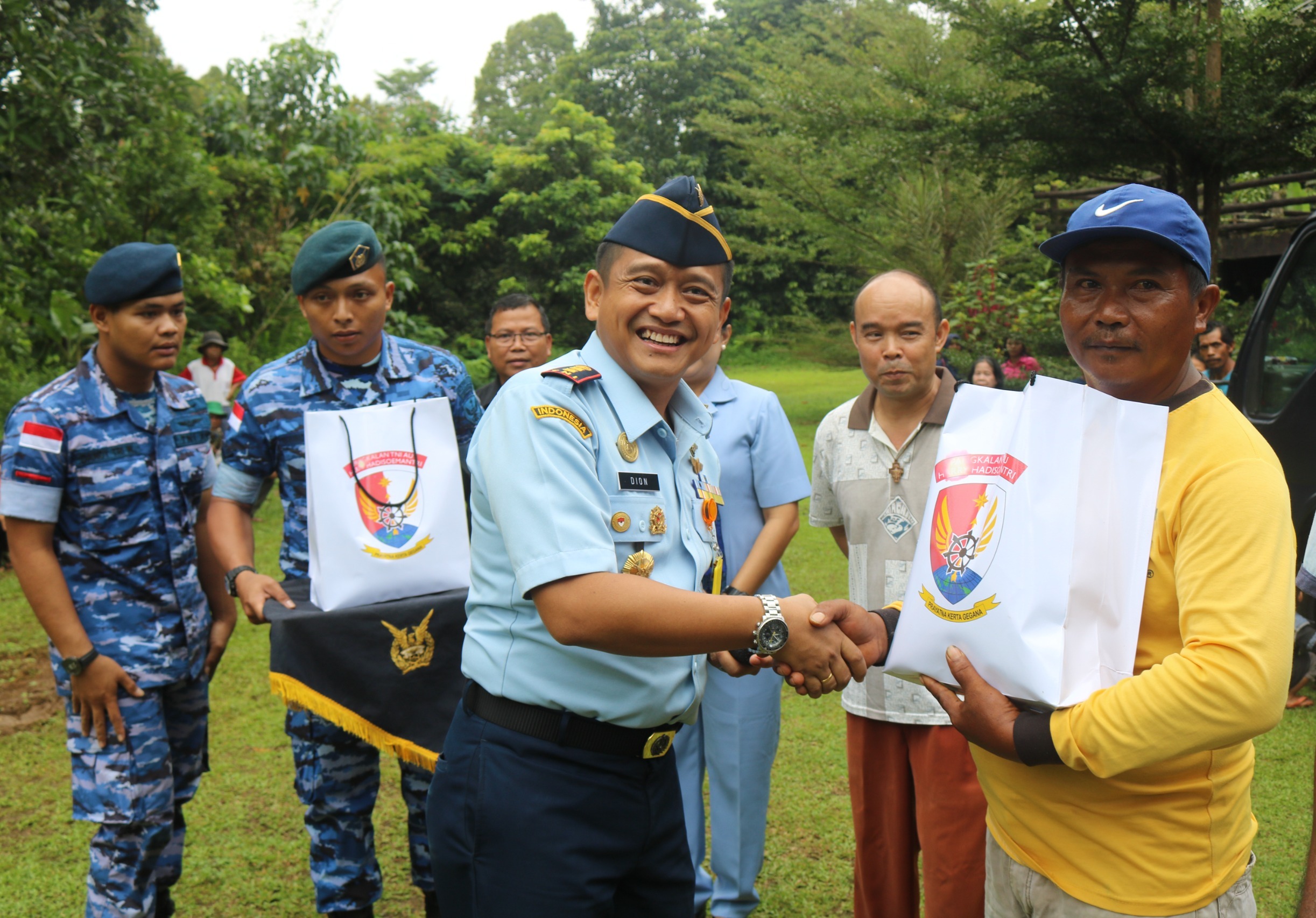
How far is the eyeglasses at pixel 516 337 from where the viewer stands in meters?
4.68

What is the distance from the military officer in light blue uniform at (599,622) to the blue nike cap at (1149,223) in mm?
711

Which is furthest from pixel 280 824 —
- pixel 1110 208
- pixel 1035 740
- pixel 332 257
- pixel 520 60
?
pixel 520 60

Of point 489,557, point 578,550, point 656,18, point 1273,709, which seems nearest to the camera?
point 1273,709

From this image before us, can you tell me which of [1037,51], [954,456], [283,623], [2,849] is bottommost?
[2,849]

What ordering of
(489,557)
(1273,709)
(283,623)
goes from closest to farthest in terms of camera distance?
(1273,709) → (489,557) → (283,623)

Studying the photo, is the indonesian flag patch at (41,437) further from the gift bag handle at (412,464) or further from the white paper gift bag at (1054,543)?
the white paper gift bag at (1054,543)

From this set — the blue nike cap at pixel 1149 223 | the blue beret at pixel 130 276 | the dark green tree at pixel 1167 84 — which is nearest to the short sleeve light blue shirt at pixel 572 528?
the blue nike cap at pixel 1149 223

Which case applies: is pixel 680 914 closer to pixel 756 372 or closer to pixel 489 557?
pixel 489 557

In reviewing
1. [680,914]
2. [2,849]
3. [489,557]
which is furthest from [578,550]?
[2,849]

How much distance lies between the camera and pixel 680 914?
6.66 feet

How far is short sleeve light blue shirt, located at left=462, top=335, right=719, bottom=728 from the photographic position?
174cm

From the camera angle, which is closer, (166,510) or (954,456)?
(954,456)

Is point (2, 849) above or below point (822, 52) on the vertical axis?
below

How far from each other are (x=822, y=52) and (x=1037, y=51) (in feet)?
66.2
